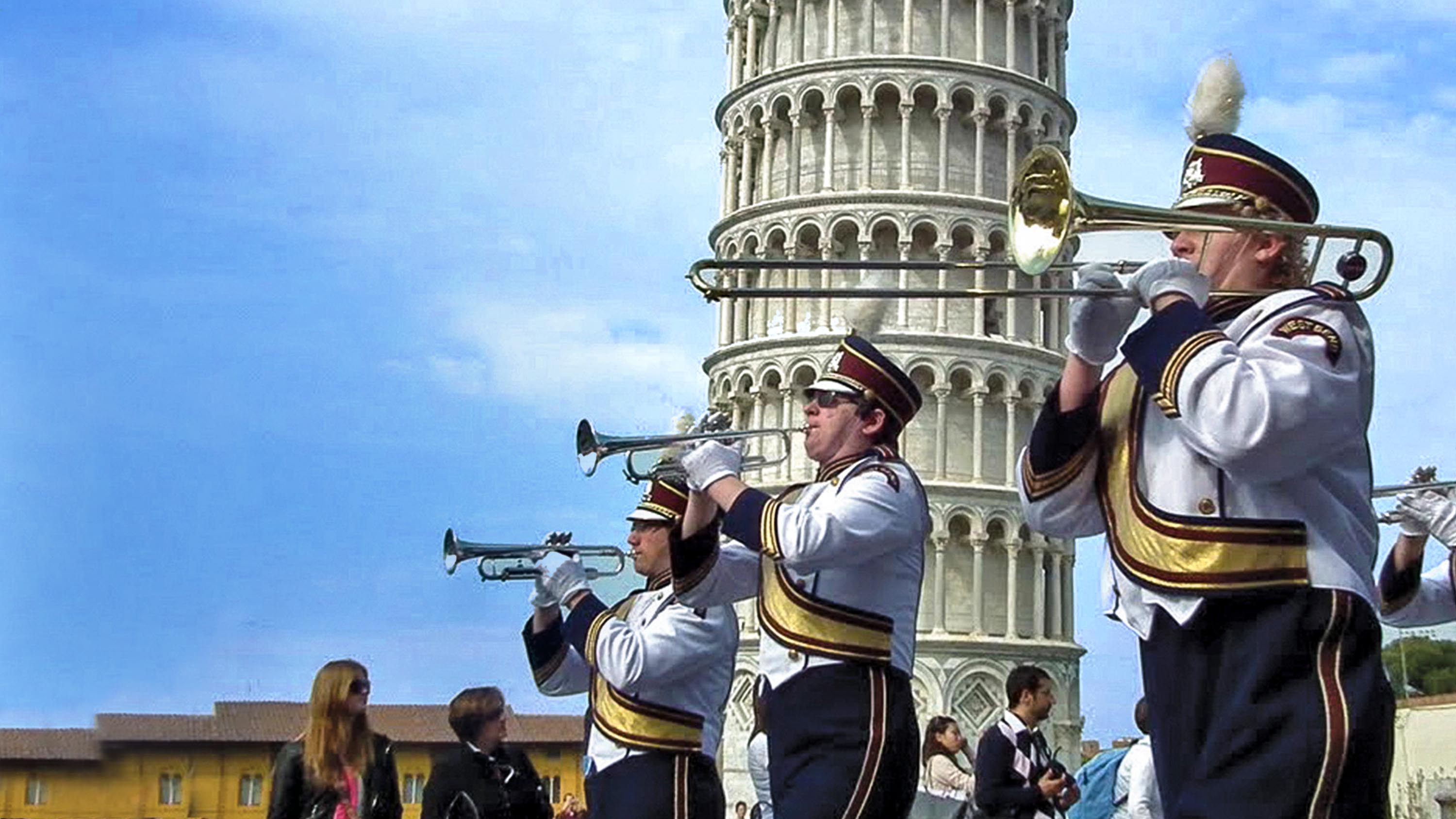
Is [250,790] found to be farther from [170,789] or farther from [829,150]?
[829,150]

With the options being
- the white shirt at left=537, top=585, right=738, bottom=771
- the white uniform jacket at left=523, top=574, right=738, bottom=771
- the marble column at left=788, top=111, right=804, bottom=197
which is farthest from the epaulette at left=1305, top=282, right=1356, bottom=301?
the marble column at left=788, top=111, right=804, bottom=197

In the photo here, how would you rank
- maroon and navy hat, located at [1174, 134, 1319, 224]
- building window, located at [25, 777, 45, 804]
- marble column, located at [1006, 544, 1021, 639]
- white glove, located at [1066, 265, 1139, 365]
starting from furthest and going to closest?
marble column, located at [1006, 544, 1021, 639] → building window, located at [25, 777, 45, 804] → maroon and navy hat, located at [1174, 134, 1319, 224] → white glove, located at [1066, 265, 1139, 365]

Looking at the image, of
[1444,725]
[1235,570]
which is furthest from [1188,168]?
[1444,725]

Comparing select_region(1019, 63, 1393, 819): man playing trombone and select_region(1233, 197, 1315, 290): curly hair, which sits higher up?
select_region(1233, 197, 1315, 290): curly hair

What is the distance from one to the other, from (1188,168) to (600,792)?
4470mm

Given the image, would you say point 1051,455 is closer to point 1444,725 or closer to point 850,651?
point 850,651

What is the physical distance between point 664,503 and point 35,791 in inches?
151

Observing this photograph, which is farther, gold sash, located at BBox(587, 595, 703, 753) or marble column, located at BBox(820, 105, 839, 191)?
marble column, located at BBox(820, 105, 839, 191)

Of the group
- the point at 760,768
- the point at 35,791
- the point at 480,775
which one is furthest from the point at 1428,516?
the point at 760,768

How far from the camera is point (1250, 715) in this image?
161 inches

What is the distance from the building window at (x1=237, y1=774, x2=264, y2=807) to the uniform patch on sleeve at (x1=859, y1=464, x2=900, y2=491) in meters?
4.18

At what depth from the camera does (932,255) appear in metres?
48.1

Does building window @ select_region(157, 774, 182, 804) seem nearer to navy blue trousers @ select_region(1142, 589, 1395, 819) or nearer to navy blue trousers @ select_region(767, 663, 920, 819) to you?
navy blue trousers @ select_region(767, 663, 920, 819)

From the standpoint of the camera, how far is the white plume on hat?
4.91m
